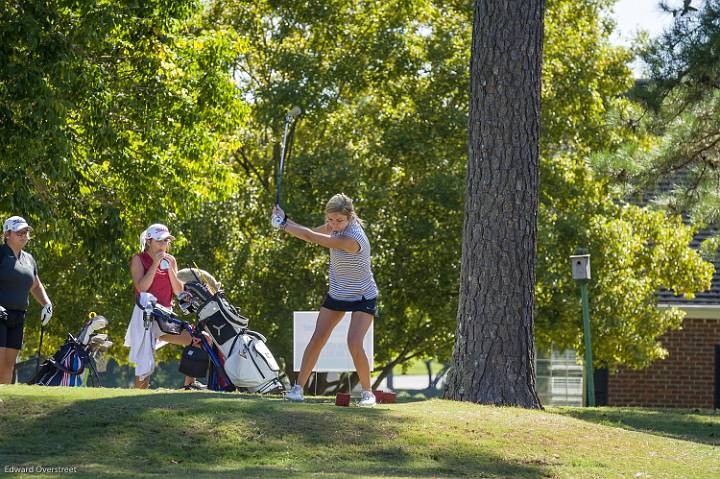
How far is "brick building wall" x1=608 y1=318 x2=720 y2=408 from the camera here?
26688 millimetres

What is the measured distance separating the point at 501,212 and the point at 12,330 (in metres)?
4.59

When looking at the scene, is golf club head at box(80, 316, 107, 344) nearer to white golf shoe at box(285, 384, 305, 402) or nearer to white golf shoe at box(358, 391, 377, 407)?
white golf shoe at box(285, 384, 305, 402)

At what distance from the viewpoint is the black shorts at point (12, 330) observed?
10.9 m

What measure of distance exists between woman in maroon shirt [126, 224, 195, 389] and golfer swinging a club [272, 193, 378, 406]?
1.78 metres

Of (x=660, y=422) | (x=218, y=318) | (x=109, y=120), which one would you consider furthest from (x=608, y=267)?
(x=218, y=318)

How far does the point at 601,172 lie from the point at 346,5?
8804 millimetres

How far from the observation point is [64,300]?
82.8 feet

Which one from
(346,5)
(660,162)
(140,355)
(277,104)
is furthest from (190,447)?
(346,5)

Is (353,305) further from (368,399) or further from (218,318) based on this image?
(218,318)

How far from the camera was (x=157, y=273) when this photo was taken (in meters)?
11.5

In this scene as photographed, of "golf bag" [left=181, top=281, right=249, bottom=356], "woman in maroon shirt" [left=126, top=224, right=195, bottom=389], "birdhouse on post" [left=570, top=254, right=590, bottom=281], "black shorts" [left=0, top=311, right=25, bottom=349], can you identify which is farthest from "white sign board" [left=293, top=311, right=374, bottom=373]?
"birdhouse on post" [left=570, top=254, right=590, bottom=281]

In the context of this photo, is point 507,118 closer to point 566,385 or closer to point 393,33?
point 393,33

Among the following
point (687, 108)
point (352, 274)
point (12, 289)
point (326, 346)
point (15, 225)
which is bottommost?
point (326, 346)

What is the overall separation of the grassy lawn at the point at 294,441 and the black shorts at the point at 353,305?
0.79 m
